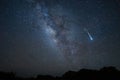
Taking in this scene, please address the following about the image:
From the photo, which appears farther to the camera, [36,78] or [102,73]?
[36,78]

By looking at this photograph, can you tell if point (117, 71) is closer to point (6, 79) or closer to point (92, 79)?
point (92, 79)

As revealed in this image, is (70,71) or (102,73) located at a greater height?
(70,71)

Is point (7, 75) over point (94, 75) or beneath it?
over

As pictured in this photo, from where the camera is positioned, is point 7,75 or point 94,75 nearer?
point 94,75

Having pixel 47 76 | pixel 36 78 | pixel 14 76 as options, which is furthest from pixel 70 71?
pixel 14 76

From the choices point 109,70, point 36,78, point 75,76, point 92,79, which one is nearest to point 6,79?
point 36,78

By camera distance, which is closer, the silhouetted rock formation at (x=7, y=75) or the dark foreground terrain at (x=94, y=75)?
the silhouetted rock formation at (x=7, y=75)

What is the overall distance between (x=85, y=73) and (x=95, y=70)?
1.60 meters

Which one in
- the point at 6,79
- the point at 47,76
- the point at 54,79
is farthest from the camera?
the point at 47,76

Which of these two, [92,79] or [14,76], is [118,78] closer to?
[92,79]

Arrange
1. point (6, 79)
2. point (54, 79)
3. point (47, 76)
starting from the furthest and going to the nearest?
point (47, 76)
point (54, 79)
point (6, 79)

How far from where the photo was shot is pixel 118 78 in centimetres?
3181

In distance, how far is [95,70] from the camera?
106 feet

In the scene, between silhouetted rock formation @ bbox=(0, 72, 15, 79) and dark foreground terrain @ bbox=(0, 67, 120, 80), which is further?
dark foreground terrain @ bbox=(0, 67, 120, 80)
